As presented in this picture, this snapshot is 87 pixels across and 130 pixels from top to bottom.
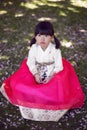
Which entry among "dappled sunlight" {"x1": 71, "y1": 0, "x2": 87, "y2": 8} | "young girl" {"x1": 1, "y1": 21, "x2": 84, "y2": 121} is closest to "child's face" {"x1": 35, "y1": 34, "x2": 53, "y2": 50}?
"young girl" {"x1": 1, "y1": 21, "x2": 84, "y2": 121}

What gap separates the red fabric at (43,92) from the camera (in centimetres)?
482

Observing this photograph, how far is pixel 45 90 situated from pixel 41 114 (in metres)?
0.40

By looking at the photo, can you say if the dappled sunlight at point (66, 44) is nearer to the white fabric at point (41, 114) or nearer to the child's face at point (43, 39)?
the white fabric at point (41, 114)

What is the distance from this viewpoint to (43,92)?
15.8 ft

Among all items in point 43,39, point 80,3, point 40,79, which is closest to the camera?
point 43,39

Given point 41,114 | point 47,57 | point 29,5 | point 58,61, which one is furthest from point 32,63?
point 29,5

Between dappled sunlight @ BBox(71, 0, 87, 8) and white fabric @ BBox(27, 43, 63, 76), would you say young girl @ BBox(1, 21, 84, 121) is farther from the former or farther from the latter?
dappled sunlight @ BBox(71, 0, 87, 8)

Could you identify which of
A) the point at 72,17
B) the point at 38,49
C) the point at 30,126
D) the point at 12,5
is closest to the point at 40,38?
the point at 38,49

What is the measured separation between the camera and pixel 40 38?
15.7ft

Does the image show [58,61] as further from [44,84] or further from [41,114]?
Result: [41,114]

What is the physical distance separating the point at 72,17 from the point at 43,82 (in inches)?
148

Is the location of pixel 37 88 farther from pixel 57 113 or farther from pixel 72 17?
pixel 72 17

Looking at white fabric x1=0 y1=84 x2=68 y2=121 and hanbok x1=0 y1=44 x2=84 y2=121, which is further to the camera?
white fabric x1=0 y1=84 x2=68 y2=121

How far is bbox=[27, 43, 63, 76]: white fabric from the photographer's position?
498cm
